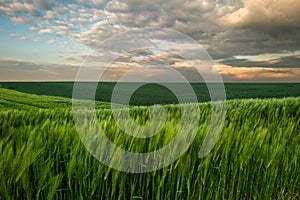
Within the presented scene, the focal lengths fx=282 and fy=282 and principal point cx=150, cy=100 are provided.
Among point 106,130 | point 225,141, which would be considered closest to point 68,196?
point 106,130

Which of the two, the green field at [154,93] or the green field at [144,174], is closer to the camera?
the green field at [144,174]

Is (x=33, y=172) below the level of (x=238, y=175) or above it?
above

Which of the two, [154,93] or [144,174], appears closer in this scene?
[144,174]

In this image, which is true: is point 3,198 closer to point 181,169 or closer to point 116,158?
point 116,158

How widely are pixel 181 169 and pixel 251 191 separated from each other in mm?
689

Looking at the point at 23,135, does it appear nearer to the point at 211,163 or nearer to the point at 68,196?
the point at 68,196

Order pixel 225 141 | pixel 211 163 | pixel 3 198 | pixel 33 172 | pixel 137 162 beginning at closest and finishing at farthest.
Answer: pixel 3 198 < pixel 33 172 < pixel 137 162 < pixel 211 163 < pixel 225 141

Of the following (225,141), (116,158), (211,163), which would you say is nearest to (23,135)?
(116,158)

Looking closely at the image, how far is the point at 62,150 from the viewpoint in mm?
1662

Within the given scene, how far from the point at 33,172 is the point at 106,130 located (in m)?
0.63

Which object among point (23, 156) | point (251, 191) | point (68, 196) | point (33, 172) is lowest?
point (251, 191)

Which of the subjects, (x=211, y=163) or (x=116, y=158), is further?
(x=211, y=163)

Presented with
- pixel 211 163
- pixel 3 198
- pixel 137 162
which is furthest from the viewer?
pixel 211 163

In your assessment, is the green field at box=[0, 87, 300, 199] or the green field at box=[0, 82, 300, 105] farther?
the green field at box=[0, 82, 300, 105]
